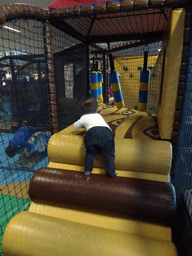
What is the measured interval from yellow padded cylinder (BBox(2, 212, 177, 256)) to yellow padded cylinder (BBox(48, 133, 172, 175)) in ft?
1.43

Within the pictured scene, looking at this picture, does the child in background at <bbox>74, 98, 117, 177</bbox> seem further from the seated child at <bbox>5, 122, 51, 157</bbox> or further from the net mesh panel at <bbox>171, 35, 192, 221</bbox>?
the seated child at <bbox>5, 122, 51, 157</bbox>

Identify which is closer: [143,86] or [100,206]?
[100,206]

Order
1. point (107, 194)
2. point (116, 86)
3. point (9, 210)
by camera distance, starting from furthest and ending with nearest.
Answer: point (116, 86)
point (9, 210)
point (107, 194)

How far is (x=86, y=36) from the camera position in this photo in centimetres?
205

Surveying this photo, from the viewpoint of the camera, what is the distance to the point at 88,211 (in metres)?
1.13

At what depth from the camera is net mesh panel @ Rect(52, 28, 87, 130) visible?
1702mm

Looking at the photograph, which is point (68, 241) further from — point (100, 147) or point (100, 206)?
point (100, 147)

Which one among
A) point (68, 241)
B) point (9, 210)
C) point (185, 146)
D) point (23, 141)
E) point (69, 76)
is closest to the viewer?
point (68, 241)

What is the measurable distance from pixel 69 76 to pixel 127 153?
114 cm

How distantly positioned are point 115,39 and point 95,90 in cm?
65

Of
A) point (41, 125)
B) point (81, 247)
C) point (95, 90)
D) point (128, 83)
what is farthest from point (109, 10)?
point (128, 83)

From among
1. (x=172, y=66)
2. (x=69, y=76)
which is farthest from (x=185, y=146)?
(x=69, y=76)

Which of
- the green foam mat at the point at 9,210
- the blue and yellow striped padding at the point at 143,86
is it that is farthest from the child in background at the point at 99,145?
the blue and yellow striped padding at the point at 143,86

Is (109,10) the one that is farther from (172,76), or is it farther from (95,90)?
(95,90)
